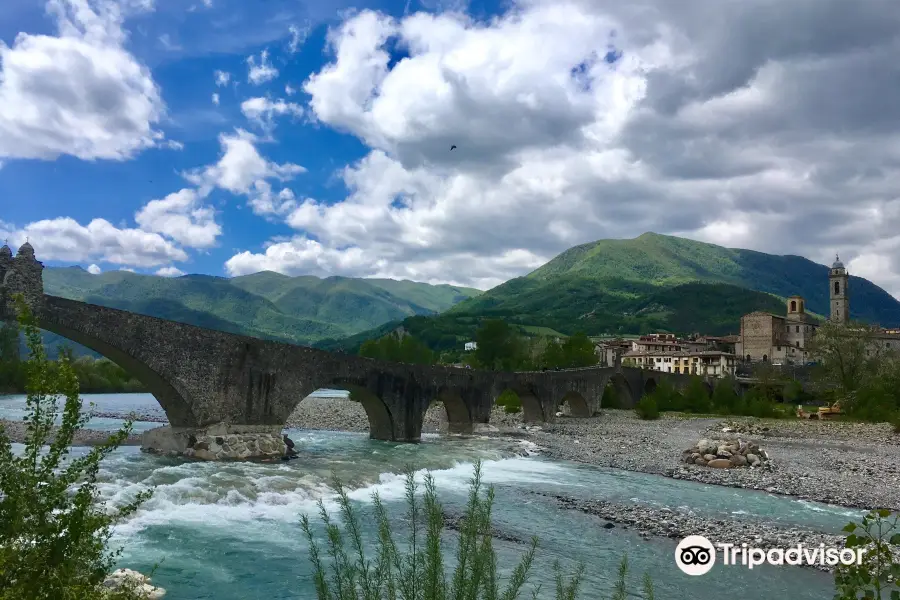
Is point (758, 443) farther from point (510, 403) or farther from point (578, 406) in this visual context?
point (510, 403)

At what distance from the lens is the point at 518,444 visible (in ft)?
116

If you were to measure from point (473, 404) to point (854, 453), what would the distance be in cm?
2124

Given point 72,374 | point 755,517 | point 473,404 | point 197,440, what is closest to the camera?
point 72,374

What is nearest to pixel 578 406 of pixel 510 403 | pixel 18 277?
pixel 510 403

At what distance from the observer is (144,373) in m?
24.3

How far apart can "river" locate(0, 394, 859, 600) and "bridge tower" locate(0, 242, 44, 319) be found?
5.89m

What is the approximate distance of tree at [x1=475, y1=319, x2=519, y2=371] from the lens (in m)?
84.8

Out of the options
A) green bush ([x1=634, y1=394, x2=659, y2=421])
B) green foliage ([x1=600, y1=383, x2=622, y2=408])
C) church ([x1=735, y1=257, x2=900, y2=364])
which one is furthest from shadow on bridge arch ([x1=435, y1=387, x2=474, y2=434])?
church ([x1=735, y1=257, x2=900, y2=364])

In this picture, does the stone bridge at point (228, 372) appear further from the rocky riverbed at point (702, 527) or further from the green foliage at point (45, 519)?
the rocky riverbed at point (702, 527)

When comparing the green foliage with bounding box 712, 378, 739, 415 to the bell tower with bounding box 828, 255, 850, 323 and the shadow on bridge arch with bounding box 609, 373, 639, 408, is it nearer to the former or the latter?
the shadow on bridge arch with bounding box 609, 373, 639, 408

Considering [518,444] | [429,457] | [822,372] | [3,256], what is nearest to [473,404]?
[518,444]

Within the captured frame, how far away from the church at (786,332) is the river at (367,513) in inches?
3689

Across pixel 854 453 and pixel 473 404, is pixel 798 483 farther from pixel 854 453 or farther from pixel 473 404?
pixel 473 404

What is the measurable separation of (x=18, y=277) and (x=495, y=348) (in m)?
68.4
